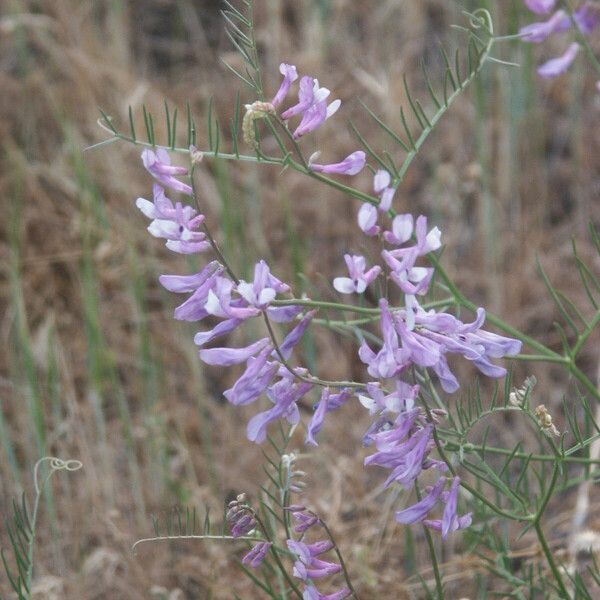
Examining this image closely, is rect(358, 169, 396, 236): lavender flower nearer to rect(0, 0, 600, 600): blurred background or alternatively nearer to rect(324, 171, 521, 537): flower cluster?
rect(324, 171, 521, 537): flower cluster

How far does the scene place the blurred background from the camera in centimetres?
267

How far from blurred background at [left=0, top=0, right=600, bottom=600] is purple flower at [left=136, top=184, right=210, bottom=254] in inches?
42.8

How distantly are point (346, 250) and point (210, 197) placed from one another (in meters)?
0.51

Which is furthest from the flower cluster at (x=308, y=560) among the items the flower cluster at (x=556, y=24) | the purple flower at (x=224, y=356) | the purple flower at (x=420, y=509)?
the flower cluster at (x=556, y=24)

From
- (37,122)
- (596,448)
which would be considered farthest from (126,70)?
(596,448)

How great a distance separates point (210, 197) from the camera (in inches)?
148

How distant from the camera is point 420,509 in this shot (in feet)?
4.82

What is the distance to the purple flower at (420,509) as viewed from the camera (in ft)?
4.77

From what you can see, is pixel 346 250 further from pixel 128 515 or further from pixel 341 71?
pixel 128 515

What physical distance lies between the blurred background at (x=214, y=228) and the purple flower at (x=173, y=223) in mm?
1086

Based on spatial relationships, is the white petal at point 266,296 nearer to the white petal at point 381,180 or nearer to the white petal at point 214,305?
the white petal at point 214,305

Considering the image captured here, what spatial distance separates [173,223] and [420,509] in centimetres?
51

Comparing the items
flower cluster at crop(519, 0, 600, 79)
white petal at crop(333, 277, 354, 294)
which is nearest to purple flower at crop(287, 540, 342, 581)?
white petal at crop(333, 277, 354, 294)

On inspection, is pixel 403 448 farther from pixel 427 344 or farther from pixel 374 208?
pixel 374 208
